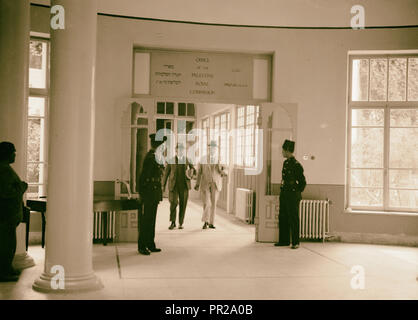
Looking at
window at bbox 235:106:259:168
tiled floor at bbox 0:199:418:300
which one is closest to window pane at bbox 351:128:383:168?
tiled floor at bbox 0:199:418:300

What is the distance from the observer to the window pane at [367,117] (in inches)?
358

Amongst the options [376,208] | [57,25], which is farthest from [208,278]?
[376,208]

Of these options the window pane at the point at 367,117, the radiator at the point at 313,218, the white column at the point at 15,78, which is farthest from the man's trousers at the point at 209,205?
the white column at the point at 15,78

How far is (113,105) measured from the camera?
336 inches

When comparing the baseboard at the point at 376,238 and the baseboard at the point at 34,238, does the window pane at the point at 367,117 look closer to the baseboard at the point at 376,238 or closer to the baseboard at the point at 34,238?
the baseboard at the point at 376,238

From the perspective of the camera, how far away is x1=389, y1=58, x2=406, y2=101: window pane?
354 inches

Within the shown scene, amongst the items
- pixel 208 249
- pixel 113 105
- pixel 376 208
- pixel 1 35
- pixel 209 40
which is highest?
pixel 209 40

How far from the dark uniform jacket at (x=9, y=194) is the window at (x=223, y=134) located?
8.66 metres

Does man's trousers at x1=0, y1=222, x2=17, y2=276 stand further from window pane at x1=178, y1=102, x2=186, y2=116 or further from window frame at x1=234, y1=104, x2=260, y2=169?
window pane at x1=178, y1=102, x2=186, y2=116

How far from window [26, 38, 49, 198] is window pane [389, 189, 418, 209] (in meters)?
5.78

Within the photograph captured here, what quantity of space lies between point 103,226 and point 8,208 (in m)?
2.78

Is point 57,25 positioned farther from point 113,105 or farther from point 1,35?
point 113,105

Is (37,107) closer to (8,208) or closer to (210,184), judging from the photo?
(8,208)
